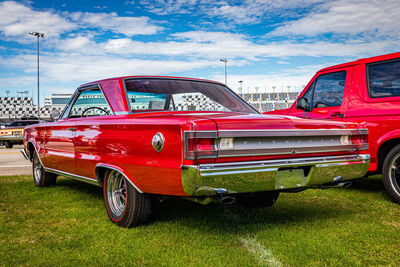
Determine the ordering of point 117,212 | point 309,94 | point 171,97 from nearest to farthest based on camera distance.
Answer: point 117,212
point 171,97
point 309,94

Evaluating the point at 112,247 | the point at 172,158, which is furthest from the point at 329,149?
the point at 112,247

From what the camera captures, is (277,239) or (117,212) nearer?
(277,239)

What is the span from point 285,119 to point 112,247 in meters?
1.75

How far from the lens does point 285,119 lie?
126 inches

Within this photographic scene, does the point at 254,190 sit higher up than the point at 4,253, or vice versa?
the point at 254,190

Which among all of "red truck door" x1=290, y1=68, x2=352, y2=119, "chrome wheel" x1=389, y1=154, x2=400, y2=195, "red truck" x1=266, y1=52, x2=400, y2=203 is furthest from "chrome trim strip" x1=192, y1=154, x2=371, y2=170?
"red truck door" x1=290, y1=68, x2=352, y2=119

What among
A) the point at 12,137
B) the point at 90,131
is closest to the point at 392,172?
the point at 90,131

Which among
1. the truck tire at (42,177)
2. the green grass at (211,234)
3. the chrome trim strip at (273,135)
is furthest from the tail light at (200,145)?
the truck tire at (42,177)

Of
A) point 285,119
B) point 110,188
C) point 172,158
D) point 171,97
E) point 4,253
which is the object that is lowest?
point 4,253

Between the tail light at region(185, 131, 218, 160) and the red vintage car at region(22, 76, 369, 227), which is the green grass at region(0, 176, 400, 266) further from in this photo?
the tail light at region(185, 131, 218, 160)

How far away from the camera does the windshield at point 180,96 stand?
380 centimetres

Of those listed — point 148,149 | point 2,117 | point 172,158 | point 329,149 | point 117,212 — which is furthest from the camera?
point 2,117

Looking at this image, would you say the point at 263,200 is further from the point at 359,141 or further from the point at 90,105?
the point at 90,105

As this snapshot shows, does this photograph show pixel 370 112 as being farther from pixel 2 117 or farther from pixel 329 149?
pixel 2 117
